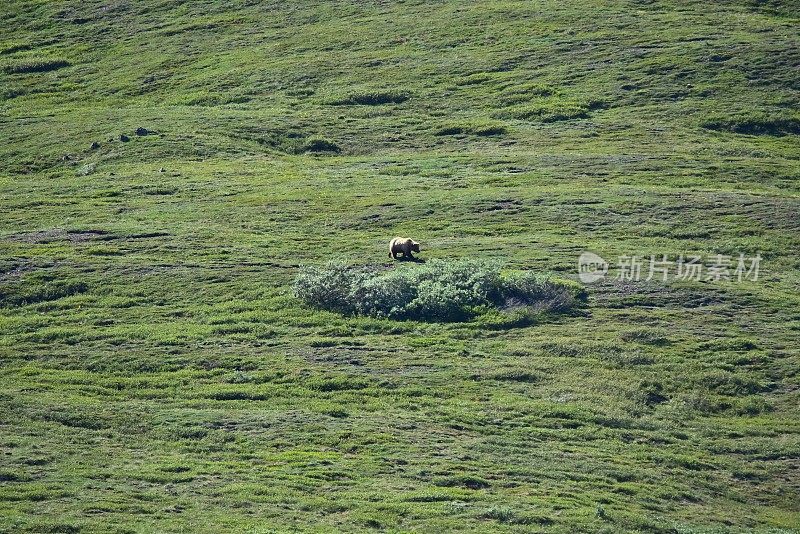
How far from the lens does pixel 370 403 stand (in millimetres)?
26422

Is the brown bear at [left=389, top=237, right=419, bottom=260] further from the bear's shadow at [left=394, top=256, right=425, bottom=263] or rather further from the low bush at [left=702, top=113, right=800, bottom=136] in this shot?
the low bush at [left=702, top=113, right=800, bottom=136]

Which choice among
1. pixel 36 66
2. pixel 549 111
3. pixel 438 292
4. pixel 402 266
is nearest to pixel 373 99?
pixel 549 111

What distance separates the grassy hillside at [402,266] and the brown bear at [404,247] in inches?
34.4

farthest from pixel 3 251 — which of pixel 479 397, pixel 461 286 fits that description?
pixel 479 397

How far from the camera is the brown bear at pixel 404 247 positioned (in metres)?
36.5

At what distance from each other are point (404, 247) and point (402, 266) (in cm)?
115

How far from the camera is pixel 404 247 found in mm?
36562

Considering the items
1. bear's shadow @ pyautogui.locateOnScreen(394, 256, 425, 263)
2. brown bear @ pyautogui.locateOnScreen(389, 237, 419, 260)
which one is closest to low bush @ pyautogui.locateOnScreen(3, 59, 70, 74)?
brown bear @ pyautogui.locateOnScreen(389, 237, 419, 260)

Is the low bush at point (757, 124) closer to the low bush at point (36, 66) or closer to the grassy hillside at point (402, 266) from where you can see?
the grassy hillside at point (402, 266)

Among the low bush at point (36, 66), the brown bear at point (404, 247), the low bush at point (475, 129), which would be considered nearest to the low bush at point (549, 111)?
the low bush at point (475, 129)

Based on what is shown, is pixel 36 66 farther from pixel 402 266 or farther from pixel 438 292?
pixel 438 292

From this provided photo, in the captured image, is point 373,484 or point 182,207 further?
point 182,207

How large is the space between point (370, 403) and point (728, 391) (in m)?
8.14

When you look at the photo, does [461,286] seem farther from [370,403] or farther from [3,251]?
[3,251]
